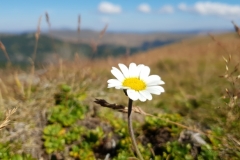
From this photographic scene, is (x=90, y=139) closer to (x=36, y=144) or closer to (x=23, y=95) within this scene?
(x=36, y=144)

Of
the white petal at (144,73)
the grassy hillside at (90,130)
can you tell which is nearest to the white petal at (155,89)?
the white petal at (144,73)

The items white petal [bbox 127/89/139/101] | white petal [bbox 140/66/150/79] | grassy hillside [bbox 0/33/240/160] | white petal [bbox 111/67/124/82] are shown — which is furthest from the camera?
grassy hillside [bbox 0/33/240/160]

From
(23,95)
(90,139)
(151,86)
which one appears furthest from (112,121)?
(151,86)

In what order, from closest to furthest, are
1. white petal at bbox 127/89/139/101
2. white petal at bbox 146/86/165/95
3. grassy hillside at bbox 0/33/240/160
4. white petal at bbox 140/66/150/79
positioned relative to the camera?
white petal at bbox 127/89/139/101, white petal at bbox 146/86/165/95, white petal at bbox 140/66/150/79, grassy hillside at bbox 0/33/240/160

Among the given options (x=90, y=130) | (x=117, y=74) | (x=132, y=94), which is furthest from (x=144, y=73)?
(x=90, y=130)

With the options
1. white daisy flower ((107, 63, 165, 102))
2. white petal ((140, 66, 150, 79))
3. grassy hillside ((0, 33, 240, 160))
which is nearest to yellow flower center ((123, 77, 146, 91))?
white daisy flower ((107, 63, 165, 102))

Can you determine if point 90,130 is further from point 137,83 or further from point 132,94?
point 132,94

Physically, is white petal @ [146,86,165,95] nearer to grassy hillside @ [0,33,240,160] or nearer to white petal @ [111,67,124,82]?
white petal @ [111,67,124,82]

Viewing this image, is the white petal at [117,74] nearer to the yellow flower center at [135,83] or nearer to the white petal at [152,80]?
the yellow flower center at [135,83]
